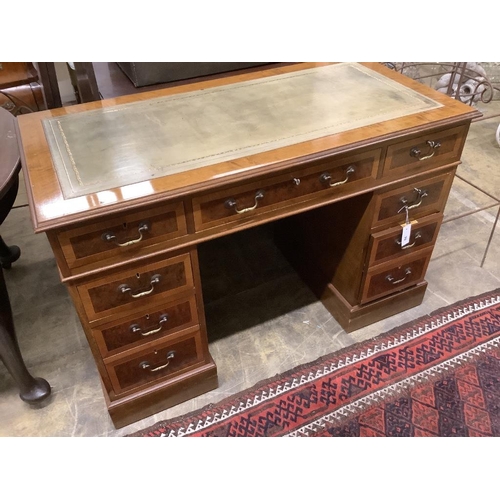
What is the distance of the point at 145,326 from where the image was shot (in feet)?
4.47

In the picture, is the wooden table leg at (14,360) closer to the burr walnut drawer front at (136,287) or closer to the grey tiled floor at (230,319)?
the grey tiled floor at (230,319)

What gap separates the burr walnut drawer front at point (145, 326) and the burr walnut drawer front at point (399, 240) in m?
0.69

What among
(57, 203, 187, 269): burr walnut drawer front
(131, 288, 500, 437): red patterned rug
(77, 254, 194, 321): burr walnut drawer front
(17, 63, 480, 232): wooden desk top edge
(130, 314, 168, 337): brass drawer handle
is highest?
(17, 63, 480, 232): wooden desk top edge

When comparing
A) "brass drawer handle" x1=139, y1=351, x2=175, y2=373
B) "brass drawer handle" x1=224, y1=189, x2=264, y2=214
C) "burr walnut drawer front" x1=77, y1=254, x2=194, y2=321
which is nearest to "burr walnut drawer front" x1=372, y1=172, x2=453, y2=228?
"brass drawer handle" x1=224, y1=189, x2=264, y2=214

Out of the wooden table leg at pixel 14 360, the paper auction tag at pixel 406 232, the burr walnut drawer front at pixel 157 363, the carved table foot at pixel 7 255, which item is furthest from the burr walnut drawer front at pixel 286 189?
the carved table foot at pixel 7 255

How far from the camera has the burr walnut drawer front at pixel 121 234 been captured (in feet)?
3.57

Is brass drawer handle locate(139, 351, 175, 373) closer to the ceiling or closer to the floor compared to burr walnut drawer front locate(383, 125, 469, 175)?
closer to the floor

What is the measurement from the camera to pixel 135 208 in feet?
3.59

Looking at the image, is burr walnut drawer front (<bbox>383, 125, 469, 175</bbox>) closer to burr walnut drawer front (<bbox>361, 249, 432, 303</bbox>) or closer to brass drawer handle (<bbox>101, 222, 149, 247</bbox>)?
burr walnut drawer front (<bbox>361, 249, 432, 303</bbox>)

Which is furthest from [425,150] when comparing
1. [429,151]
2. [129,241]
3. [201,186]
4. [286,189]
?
[129,241]

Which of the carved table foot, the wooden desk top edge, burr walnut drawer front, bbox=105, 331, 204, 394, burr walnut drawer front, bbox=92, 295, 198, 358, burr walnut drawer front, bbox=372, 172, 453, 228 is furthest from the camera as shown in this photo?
the carved table foot

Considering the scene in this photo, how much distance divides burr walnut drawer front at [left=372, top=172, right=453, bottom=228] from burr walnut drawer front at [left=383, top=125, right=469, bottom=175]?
2.8 inches

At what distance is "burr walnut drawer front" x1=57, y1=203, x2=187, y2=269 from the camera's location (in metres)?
1.09

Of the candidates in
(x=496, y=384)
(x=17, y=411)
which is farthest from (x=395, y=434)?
(x=17, y=411)
